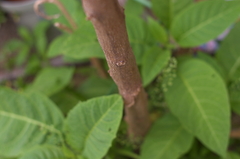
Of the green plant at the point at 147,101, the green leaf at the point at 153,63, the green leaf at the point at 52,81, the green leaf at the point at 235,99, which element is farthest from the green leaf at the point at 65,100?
the green leaf at the point at 235,99

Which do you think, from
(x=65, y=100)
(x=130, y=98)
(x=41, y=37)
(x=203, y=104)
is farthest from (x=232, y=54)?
(x=41, y=37)

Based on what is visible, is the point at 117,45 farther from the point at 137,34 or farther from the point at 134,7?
the point at 134,7

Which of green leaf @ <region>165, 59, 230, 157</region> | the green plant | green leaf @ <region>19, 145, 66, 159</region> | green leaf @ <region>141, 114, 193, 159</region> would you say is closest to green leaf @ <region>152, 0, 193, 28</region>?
the green plant

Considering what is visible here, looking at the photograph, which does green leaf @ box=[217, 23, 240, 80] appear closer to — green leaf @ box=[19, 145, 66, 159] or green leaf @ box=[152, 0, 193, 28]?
green leaf @ box=[152, 0, 193, 28]

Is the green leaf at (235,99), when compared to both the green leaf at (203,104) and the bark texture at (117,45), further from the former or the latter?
the bark texture at (117,45)

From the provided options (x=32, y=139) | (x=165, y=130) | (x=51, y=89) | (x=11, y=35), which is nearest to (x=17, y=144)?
(x=32, y=139)

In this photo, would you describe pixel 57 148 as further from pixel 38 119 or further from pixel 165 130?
pixel 165 130
